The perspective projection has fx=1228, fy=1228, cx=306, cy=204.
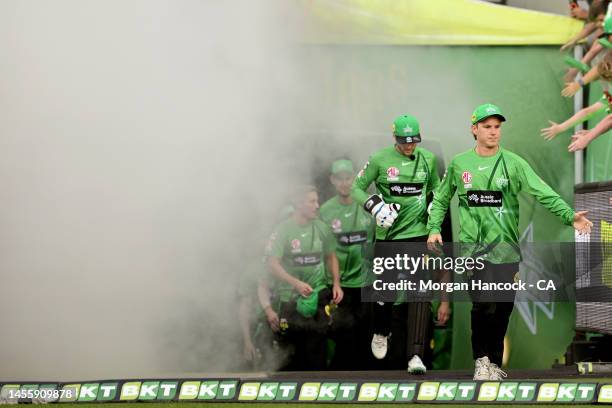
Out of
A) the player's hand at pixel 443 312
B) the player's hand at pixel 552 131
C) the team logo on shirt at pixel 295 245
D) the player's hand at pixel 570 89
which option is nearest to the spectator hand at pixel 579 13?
the player's hand at pixel 570 89

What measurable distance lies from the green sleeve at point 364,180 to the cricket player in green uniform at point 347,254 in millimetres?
819

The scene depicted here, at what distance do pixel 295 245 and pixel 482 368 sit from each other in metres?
2.78

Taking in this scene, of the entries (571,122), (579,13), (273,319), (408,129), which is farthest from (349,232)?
(579,13)

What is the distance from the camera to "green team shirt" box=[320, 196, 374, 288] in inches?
441

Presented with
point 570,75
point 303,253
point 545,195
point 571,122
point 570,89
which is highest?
point 570,75

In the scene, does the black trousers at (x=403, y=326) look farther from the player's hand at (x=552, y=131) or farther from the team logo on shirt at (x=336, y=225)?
the player's hand at (x=552, y=131)

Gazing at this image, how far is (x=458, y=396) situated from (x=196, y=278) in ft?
9.06

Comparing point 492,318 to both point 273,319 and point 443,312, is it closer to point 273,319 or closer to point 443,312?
point 443,312

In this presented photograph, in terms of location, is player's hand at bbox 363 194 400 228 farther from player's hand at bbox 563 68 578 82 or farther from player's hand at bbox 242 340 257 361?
player's hand at bbox 563 68 578 82

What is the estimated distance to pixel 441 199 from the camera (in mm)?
9031

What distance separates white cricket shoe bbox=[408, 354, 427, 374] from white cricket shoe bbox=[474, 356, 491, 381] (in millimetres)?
719

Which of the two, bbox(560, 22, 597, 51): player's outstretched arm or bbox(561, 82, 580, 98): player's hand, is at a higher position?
bbox(560, 22, 597, 51): player's outstretched arm

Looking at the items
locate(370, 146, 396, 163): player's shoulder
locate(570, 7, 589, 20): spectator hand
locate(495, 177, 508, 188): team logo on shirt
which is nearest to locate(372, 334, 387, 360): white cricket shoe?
locate(370, 146, 396, 163): player's shoulder

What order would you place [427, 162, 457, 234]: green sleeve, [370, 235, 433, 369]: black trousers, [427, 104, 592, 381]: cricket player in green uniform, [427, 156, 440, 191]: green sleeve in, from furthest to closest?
[427, 156, 440, 191]: green sleeve → [370, 235, 433, 369]: black trousers → [427, 162, 457, 234]: green sleeve → [427, 104, 592, 381]: cricket player in green uniform
